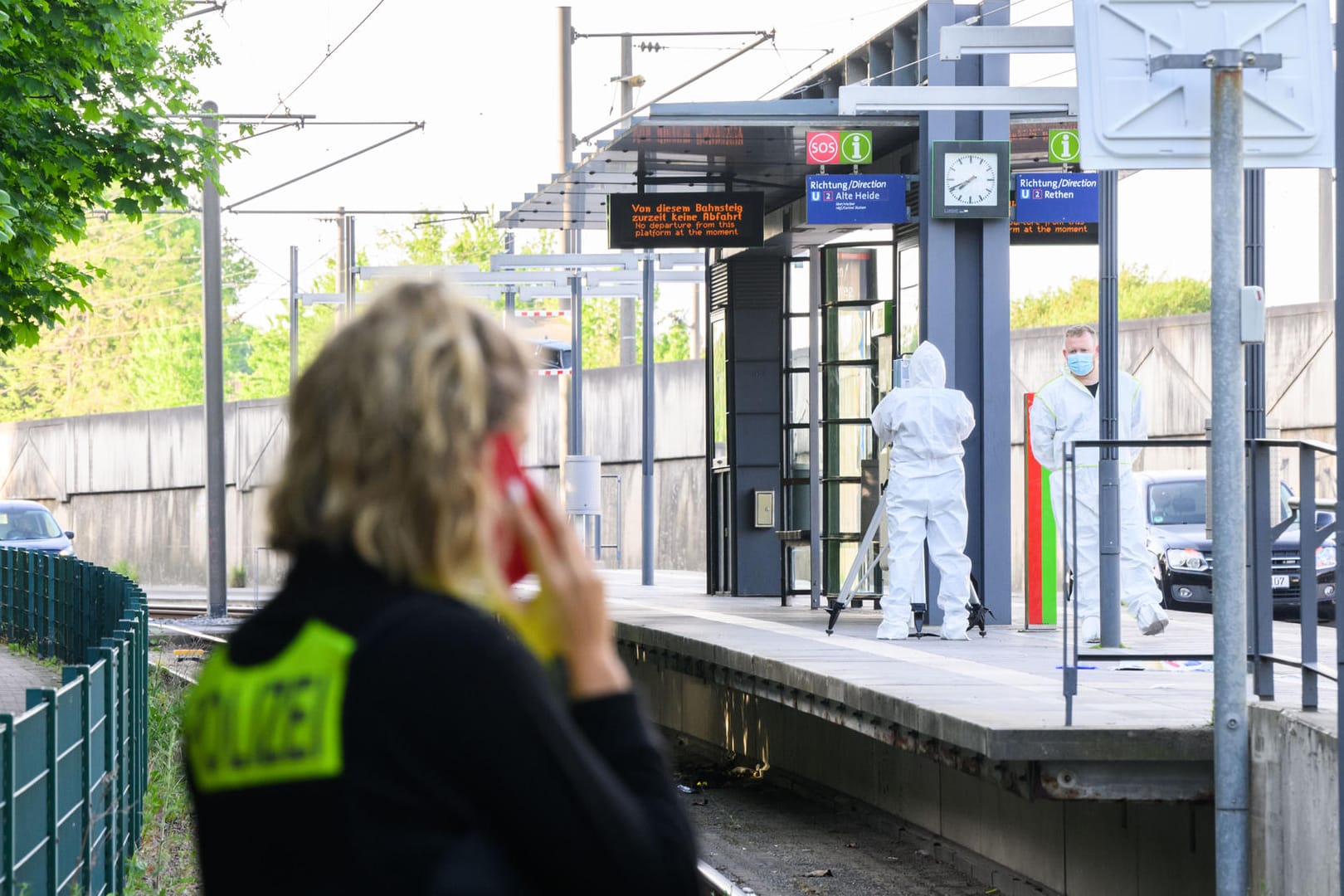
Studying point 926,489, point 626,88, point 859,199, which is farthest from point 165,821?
point 626,88

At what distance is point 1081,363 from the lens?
12727 millimetres

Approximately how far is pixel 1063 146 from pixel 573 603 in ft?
43.8

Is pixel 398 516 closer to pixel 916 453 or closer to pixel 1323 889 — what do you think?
pixel 1323 889

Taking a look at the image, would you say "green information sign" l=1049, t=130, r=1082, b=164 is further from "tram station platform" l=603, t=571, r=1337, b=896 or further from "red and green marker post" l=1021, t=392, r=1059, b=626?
"tram station platform" l=603, t=571, r=1337, b=896

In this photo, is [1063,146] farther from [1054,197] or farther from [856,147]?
[856,147]

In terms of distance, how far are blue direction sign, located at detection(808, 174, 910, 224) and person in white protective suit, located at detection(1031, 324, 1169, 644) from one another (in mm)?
2591

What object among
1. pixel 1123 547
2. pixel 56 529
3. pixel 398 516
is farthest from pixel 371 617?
pixel 56 529

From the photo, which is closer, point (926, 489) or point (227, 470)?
point (926, 489)

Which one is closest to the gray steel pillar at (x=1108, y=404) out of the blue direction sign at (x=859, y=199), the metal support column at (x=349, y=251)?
the blue direction sign at (x=859, y=199)

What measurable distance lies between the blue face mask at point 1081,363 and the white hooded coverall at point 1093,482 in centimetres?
12

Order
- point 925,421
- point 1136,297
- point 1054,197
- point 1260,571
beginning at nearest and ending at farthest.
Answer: point 1260,571
point 925,421
point 1054,197
point 1136,297

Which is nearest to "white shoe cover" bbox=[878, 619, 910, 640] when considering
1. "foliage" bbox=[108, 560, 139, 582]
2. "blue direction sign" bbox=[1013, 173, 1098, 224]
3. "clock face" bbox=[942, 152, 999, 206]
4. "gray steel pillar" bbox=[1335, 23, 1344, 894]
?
"clock face" bbox=[942, 152, 999, 206]

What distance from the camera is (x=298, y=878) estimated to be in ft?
5.76

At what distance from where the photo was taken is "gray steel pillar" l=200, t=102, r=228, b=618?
23.0 metres
